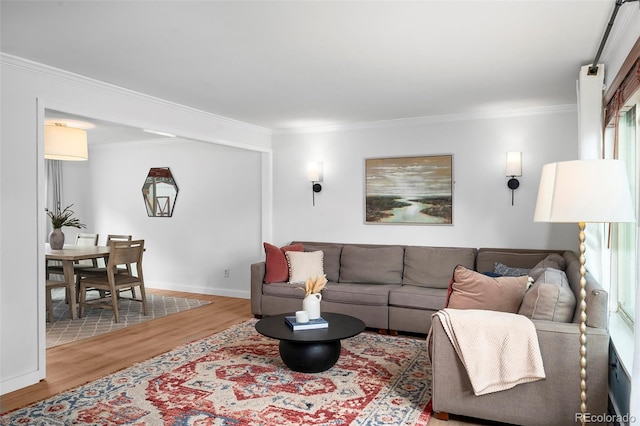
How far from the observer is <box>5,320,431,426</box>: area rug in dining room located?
2824 millimetres

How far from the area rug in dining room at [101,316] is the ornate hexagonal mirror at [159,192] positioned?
130 cm

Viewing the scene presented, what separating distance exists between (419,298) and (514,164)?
69.5 inches

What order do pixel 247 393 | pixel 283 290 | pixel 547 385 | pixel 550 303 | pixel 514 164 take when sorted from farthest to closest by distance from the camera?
pixel 283 290 < pixel 514 164 < pixel 247 393 < pixel 550 303 < pixel 547 385

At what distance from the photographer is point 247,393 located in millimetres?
3186

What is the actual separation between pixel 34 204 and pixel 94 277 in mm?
2631

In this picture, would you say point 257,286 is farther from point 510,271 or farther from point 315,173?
point 510,271

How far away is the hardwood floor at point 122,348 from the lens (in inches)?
129

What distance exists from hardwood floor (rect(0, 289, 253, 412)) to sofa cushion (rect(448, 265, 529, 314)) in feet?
8.69

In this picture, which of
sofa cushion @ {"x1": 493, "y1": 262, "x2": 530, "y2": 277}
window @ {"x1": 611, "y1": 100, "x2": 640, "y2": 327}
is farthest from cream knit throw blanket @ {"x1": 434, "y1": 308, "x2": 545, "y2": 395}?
sofa cushion @ {"x1": 493, "y1": 262, "x2": 530, "y2": 277}

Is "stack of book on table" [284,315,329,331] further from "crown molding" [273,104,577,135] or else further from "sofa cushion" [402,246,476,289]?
"crown molding" [273,104,577,135]

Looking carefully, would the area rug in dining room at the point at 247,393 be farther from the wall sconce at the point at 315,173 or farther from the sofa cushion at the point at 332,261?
the wall sconce at the point at 315,173

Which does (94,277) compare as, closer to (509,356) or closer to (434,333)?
(434,333)

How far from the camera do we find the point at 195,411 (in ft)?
9.55

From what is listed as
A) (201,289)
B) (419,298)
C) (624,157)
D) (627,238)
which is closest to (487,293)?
(627,238)
